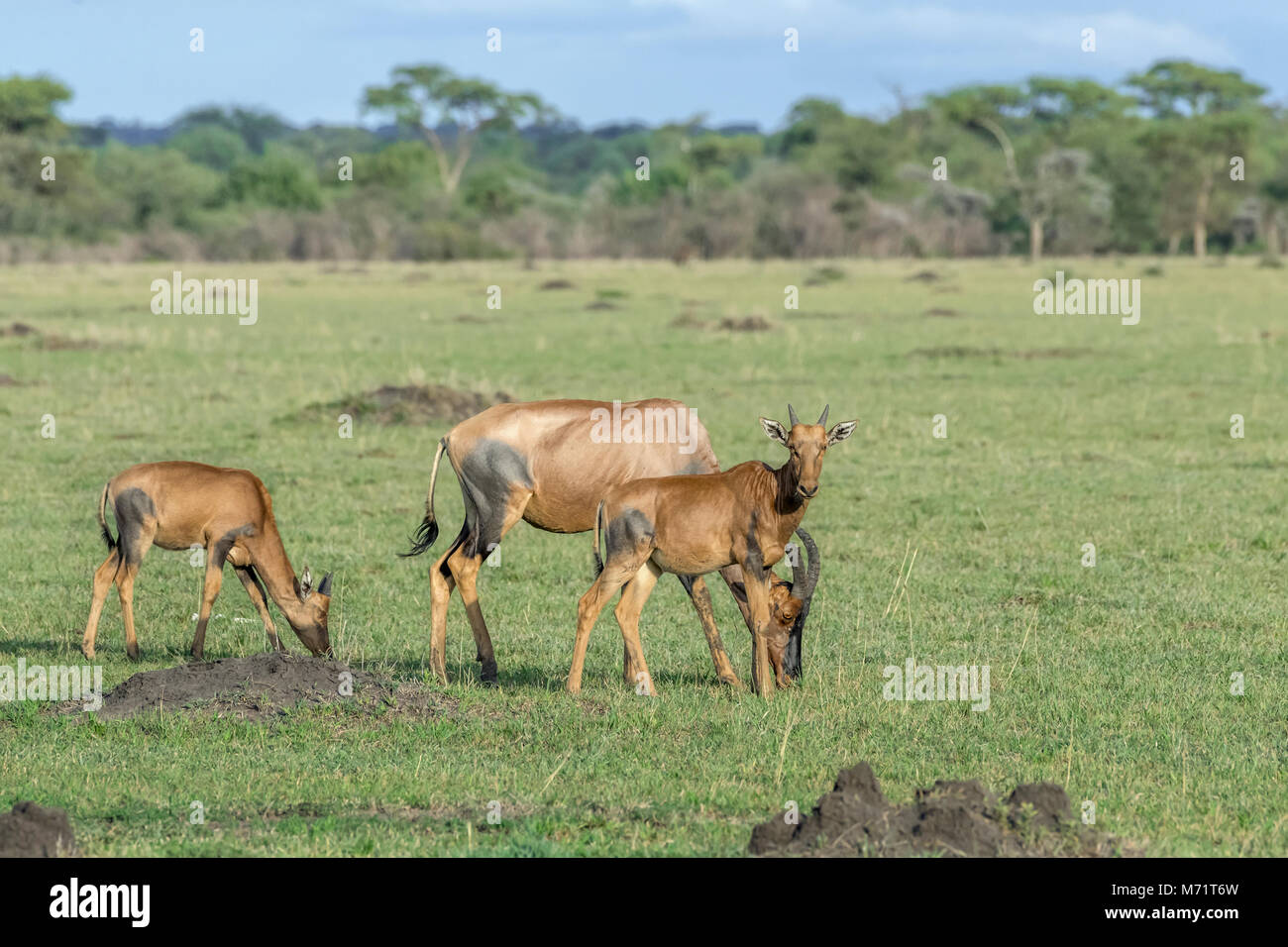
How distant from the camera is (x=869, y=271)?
5622cm

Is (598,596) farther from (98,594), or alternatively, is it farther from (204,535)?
(98,594)

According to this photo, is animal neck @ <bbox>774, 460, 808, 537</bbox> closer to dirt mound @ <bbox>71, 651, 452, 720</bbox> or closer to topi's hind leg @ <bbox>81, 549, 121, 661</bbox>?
dirt mound @ <bbox>71, 651, 452, 720</bbox>

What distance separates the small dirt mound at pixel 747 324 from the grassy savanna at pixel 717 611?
11.0ft

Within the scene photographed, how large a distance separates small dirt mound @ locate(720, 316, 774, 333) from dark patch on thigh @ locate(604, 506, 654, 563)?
76.9 ft

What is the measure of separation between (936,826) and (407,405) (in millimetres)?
15128

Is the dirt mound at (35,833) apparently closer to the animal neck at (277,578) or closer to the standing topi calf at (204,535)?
the standing topi calf at (204,535)

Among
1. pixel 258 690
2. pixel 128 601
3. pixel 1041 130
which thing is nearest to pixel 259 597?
pixel 128 601

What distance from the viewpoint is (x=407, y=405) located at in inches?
810

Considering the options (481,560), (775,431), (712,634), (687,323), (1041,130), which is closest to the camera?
(775,431)

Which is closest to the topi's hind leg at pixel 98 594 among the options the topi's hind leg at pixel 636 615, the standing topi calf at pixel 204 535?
the standing topi calf at pixel 204 535

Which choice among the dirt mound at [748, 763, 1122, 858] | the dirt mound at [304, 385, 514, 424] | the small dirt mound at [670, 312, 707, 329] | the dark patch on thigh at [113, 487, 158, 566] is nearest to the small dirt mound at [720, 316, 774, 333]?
the small dirt mound at [670, 312, 707, 329]

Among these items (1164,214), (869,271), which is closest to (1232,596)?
(869,271)
